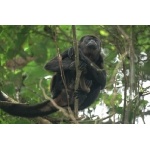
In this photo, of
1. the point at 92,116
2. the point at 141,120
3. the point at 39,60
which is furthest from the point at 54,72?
the point at 141,120

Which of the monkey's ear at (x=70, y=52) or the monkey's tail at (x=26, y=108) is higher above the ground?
the monkey's ear at (x=70, y=52)

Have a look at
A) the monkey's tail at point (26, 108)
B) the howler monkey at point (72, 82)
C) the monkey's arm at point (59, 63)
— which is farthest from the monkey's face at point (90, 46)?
the monkey's tail at point (26, 108)

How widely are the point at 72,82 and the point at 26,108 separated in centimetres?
42

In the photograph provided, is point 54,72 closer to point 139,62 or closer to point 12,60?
point 12,60

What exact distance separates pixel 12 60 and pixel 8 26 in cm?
25

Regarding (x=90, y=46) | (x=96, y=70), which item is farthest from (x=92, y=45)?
(x=96, y=70)

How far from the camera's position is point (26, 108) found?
3.42 m

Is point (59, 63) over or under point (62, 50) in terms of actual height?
under

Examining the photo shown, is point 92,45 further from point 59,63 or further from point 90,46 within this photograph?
point 59,63

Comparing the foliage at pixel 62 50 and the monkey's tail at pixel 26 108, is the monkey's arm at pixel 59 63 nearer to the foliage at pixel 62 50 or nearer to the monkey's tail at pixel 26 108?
the foliage at pixel 62 50

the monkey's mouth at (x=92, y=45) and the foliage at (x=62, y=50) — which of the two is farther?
the monkey's mouth at (x=92, y=45)

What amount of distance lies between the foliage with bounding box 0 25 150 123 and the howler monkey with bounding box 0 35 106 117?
0.06 m

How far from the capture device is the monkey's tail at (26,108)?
3.39m
